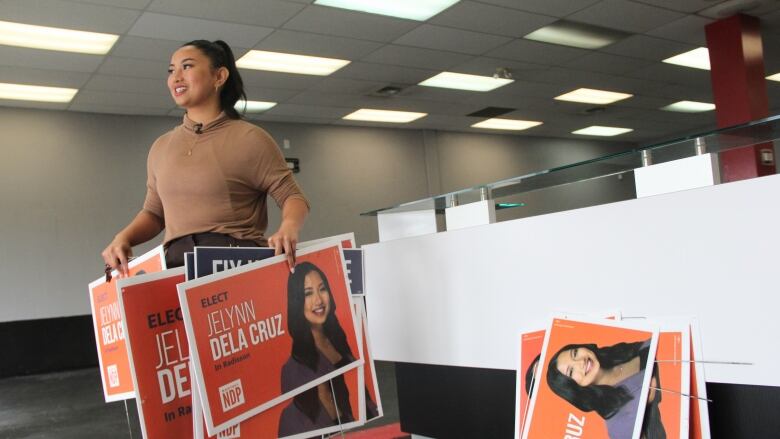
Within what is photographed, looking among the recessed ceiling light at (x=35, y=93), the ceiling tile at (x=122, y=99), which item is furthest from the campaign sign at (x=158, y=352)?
the ceiling tile at (x=122, y=99)

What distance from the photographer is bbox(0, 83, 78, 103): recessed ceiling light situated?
22.2ft

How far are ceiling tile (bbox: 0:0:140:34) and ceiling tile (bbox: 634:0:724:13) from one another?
4102mm

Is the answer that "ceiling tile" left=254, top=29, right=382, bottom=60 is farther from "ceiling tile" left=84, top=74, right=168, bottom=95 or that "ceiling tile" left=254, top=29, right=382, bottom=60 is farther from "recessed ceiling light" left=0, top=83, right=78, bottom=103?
"recessed ceiling light" left=0, top=83, right=78, bottom=103

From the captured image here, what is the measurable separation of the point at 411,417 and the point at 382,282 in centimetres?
53

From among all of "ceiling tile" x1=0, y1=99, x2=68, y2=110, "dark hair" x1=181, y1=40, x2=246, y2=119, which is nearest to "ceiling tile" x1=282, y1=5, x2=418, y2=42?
"ceiling tile" x1=0, y1=99, x2=68, y2=110

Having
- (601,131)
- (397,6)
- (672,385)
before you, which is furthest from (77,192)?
(601,131)

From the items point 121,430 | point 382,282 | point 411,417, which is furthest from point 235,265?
point 121,430

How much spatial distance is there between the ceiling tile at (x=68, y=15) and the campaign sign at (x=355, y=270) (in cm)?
411

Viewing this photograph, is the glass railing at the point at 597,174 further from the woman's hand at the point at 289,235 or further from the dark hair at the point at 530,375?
the woman's hand at the point at 289,235

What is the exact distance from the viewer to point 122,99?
7434 mm

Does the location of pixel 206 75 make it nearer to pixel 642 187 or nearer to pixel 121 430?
pixel 642 187

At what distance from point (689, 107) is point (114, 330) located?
1023 cm

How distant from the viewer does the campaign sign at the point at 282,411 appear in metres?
1.38

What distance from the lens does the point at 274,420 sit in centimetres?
142
